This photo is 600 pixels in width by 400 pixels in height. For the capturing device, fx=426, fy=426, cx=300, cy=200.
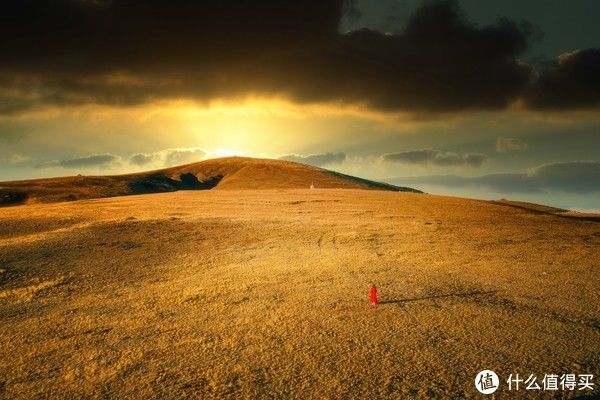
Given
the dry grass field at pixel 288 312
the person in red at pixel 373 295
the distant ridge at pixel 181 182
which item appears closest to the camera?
the dry grass field at pixel 288 312

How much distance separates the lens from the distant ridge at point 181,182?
200ft

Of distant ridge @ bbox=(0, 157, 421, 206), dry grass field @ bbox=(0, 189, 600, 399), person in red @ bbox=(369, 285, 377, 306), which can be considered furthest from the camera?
A: distant ridge @ bbox=(0, 157, 421, 206)

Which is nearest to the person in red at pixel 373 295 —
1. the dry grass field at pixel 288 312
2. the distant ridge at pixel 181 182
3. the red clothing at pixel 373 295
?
the red clothing at pixel 373 295

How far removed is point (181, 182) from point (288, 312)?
279ft

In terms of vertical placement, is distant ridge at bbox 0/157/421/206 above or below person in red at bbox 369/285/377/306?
above

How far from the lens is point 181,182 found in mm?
89625

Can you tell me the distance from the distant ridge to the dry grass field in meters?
48.6

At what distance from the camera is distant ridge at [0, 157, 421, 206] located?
2404 inches

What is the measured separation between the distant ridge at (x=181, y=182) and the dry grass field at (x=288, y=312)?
4862 cm

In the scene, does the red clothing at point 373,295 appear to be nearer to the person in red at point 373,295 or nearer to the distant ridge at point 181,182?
the person in red at point 373,295

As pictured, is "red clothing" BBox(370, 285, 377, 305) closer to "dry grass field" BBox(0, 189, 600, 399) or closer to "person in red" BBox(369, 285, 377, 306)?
"person in red" BBox(369, 285, 377, 306)

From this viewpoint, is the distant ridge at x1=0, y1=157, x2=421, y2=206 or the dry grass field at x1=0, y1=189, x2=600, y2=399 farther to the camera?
the distant ridge at x1=0, y1=157, x2=421, y2=206

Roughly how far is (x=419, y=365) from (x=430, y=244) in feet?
33.0

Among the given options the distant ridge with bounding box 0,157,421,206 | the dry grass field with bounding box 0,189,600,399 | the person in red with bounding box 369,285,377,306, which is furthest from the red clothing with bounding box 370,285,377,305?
the distant ridge with bounding box 0,157,421,206
